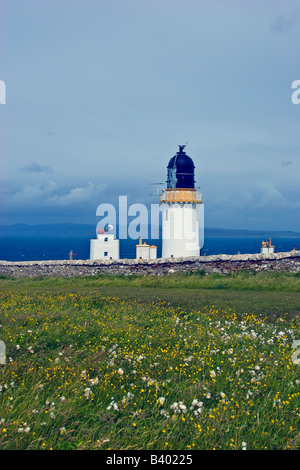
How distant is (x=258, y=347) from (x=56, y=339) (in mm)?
4661

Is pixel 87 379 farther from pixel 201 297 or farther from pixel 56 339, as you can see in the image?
pixel 201 297

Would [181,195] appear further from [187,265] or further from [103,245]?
[187,265]

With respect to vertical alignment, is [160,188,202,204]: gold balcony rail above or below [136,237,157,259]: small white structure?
above

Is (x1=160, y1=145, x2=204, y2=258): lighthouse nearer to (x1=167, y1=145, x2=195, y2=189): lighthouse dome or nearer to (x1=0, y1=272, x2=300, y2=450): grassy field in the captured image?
(x1=167, y1=145, x2=195, y2=189): lighthouse dome

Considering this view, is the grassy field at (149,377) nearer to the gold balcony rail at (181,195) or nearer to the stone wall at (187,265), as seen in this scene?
the stone wall at (187,265)

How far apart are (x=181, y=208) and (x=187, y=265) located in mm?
14007

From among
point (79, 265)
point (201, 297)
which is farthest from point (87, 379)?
point (79, 265)

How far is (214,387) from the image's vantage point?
28.3 ft

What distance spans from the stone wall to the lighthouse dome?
1394 centimetres

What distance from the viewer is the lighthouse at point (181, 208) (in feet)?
138

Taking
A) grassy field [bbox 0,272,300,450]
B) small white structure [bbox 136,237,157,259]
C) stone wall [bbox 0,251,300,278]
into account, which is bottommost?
grassy field [bbox 0,272,300,450]

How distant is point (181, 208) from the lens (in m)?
42.2

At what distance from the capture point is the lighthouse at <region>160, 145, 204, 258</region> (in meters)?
42.2

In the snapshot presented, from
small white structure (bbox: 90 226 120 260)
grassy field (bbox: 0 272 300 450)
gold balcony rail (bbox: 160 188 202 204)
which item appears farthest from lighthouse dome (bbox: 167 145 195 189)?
grassy field (bbox: 0 272 300 450)
